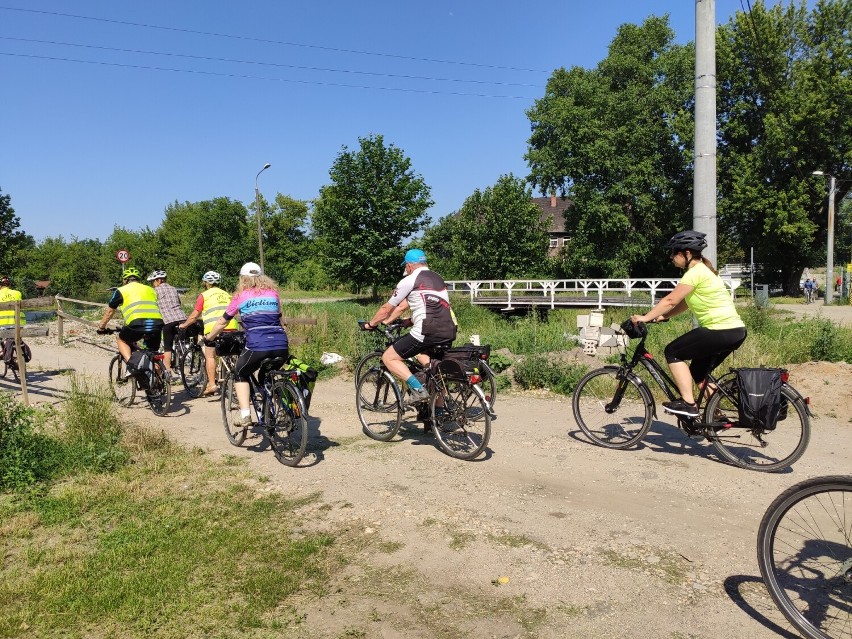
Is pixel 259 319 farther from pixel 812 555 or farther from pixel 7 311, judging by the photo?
pixel 7 311

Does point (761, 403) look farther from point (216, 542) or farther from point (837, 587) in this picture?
point (216, 542)

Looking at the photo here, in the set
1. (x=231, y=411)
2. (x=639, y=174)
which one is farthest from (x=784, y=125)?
(x=231, y=411)

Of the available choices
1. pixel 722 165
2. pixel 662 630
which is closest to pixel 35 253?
pixel 722 165

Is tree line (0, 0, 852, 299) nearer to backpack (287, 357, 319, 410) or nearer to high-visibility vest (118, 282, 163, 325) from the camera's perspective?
high-visibility vest (118, 282, 163, 325)

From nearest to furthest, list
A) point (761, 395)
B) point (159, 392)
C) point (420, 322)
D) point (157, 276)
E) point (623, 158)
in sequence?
point (761, 395) → point (420, 322) → point (159, 392) → point (157, 276) → point (623, 158)

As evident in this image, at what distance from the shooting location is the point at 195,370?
9797 mm

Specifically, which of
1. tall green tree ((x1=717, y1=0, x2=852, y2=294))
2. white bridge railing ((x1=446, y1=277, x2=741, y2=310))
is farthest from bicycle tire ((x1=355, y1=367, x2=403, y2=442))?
tall green tree ((x1=717, y1=0, x2=852, y2=294))

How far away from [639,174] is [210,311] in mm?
37203

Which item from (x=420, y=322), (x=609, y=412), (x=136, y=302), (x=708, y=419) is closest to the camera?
(x=708, y=419)

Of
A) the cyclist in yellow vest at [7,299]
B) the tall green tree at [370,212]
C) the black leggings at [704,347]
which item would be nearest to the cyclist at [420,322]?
the black leggings at [704,347]

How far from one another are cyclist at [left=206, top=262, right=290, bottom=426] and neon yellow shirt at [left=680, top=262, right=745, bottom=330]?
3734mm

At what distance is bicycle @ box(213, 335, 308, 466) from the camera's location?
18.1ft

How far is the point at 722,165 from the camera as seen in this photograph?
38.4 meters

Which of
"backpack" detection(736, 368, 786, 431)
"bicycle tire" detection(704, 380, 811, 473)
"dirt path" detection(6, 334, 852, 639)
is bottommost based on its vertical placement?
"dirt path" detection(6, 334, 852, 639)
